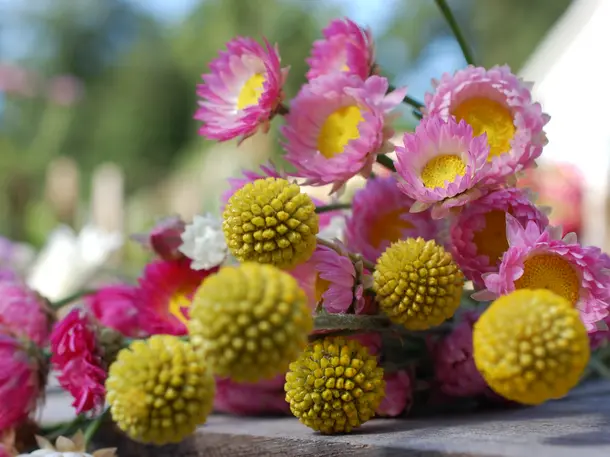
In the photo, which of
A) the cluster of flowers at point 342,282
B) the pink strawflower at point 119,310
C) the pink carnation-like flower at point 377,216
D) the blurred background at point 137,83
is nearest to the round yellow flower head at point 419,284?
the cluster of flowers at point 342,282

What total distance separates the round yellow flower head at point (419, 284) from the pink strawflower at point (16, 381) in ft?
0.86

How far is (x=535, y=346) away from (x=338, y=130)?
0.76 ft

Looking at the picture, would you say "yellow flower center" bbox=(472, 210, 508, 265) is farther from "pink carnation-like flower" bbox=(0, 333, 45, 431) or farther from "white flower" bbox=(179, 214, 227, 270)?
"pink carnation-like flower" bbox=(0, 333, 45, 431)

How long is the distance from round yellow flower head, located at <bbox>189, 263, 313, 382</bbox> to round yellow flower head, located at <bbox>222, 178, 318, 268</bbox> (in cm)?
8

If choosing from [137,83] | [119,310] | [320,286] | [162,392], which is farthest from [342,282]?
[137,83]

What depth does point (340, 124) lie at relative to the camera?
519 mm

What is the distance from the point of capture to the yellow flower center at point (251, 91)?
1.77ft

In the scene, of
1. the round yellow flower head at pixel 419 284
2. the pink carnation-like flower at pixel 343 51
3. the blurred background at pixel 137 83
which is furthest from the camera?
the blurred background at pixel 137 83

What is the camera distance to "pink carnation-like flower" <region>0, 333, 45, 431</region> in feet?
1.62

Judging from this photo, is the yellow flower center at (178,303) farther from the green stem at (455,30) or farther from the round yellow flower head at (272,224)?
the green stem at (455,30)

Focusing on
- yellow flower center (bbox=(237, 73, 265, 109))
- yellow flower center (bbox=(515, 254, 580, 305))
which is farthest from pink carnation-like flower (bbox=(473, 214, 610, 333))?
yellow flower center (bbox=(237, 73, 265, 109))

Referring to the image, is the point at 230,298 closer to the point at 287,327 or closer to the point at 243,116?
the point at 287,327

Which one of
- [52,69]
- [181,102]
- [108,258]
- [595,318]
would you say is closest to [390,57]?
[181,102]

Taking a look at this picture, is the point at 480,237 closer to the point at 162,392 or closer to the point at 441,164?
the point at 441,164
